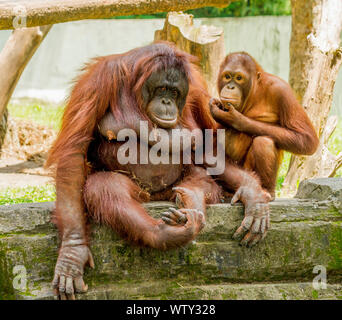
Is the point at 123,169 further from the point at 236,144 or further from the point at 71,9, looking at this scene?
the point at 71,9

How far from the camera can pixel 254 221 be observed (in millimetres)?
3090

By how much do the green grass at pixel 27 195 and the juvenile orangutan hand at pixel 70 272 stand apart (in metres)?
2.02

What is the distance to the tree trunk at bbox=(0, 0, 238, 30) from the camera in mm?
3717

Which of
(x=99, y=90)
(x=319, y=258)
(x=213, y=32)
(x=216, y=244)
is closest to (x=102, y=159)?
(x=99, y=90)

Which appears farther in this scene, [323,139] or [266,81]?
[323,139]

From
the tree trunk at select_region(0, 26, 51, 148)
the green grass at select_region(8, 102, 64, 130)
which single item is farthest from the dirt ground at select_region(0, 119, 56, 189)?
the tree trunk at select_region(0, 26, 51, 148)

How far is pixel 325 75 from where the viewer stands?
5.12 metres

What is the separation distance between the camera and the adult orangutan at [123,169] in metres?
2.83

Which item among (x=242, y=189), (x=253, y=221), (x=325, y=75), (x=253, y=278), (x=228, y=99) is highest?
(x=325, y=75)

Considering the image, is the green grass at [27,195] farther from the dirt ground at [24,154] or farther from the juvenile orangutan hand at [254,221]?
the juvenile orangutan hand at [254,221]

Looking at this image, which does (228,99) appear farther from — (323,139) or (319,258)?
(323,139)

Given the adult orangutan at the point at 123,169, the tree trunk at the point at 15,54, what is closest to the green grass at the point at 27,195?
the tree trunk at the point at 15,54

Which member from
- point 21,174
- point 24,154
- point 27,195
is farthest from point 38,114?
point 27,195

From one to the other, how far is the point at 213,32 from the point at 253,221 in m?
2.56
